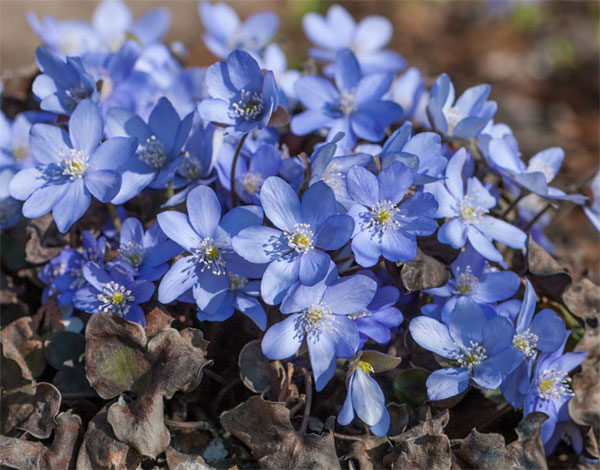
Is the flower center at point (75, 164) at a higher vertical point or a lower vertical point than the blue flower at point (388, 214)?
lower

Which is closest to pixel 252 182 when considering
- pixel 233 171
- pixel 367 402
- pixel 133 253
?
pixel 233 171

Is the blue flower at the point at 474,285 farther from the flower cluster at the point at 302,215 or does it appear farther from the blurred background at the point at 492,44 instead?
the blurred background at the point at 492,44

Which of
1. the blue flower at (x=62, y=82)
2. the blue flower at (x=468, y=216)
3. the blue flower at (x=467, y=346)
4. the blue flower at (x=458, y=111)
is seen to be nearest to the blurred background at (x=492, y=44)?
the blue flower at (x=458, y=111)

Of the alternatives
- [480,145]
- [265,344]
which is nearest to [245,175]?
[265,344]

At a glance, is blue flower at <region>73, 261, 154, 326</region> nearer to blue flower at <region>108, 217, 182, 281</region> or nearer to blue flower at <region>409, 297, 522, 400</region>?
blue flower at <region>108, 217, 182, 281</region>

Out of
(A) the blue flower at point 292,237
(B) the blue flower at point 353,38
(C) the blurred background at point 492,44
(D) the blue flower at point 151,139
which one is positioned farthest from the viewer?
(C) the blurred background at point 492,44

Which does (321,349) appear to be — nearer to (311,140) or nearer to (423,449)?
(423,449)

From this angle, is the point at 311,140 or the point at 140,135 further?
the point at 311,140
